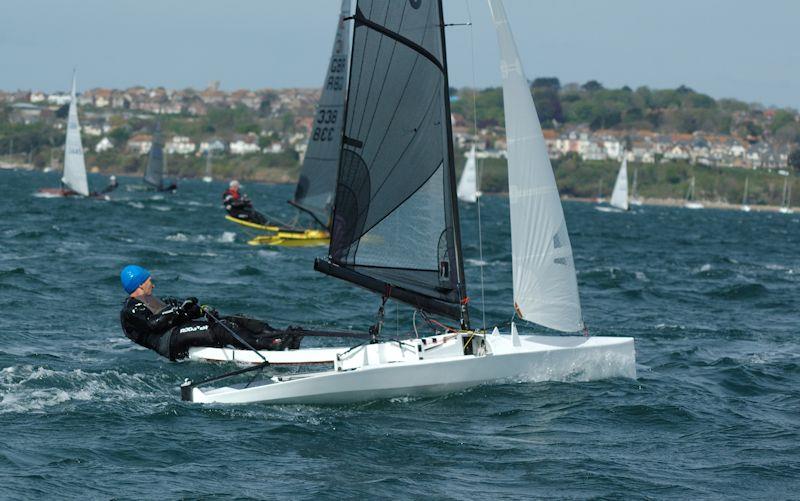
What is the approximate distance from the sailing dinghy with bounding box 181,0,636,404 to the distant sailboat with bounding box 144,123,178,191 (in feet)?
212

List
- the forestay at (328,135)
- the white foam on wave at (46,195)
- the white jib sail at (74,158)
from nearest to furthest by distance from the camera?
the forestay at (328,135) → the white jib sail at (74,158) → the white foam on wave at (46,195)

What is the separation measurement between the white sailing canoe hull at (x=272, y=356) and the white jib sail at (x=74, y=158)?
46.6 metres

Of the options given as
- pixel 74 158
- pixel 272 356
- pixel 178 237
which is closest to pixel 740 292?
pixel 272 356

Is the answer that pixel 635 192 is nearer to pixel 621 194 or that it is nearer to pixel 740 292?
pixel 621 194

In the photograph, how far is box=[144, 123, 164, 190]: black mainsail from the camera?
77188 millimetres

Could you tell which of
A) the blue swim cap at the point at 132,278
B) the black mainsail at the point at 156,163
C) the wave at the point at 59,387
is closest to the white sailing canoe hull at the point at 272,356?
the wave at the point at 59,387

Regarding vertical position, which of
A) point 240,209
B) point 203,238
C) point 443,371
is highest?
point 443,371

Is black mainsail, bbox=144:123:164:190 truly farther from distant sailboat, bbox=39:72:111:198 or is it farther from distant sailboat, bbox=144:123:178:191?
distant sailboat, bbox=39:72:111:198

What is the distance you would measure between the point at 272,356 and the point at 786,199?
162969 millimetres

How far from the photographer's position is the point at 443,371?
12.6 meters

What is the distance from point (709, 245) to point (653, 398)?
3853 cm

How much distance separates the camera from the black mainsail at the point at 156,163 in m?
77.2

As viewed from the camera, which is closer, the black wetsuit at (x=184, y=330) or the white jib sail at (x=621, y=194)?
the black wetsuit at (x=184, y=330)

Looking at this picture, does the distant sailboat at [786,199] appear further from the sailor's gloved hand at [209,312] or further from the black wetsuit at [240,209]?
the sailor's gloved hand at [209,312]
